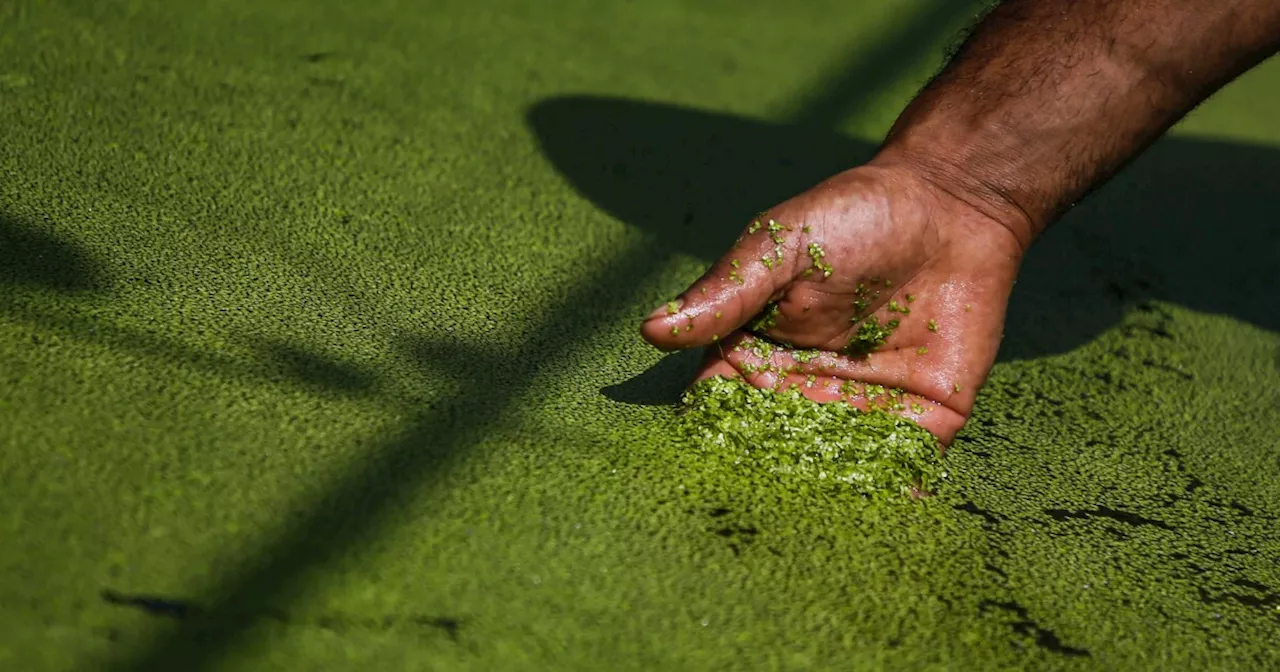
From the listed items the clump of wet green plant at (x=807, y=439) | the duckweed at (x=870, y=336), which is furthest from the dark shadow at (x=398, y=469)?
the duckweed at (x=870, y=336)

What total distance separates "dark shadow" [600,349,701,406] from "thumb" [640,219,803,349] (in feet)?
0.66

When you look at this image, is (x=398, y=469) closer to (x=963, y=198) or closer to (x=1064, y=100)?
(x=963, y=198)

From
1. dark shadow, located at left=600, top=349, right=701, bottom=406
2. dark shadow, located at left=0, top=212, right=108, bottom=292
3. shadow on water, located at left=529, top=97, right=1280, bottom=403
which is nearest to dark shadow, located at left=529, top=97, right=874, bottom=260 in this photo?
shadow on water, located at left=529, top=97, right=1280, bottom=403

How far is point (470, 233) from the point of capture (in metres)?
1.92

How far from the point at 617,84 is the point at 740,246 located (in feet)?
3.52

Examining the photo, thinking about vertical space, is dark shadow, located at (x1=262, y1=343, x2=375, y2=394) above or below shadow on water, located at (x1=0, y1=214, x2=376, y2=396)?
above

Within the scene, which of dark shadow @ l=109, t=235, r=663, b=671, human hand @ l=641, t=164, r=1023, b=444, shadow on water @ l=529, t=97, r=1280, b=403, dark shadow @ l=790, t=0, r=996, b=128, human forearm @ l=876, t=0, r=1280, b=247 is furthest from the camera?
dark shadow @ l=790, t=0, r=996, b=128

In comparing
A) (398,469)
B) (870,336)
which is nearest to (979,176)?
(870,336)

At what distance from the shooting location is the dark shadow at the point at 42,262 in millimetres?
1535

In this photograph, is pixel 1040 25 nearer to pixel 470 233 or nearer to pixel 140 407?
pixel 470 233

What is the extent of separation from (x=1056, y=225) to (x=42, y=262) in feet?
5.51

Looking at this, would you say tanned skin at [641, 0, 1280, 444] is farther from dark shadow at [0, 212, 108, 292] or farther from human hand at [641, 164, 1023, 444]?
dark shadow at [0, 212, 108, 292]

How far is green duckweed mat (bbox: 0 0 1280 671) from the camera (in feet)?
3.84

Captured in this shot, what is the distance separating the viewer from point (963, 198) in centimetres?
161
